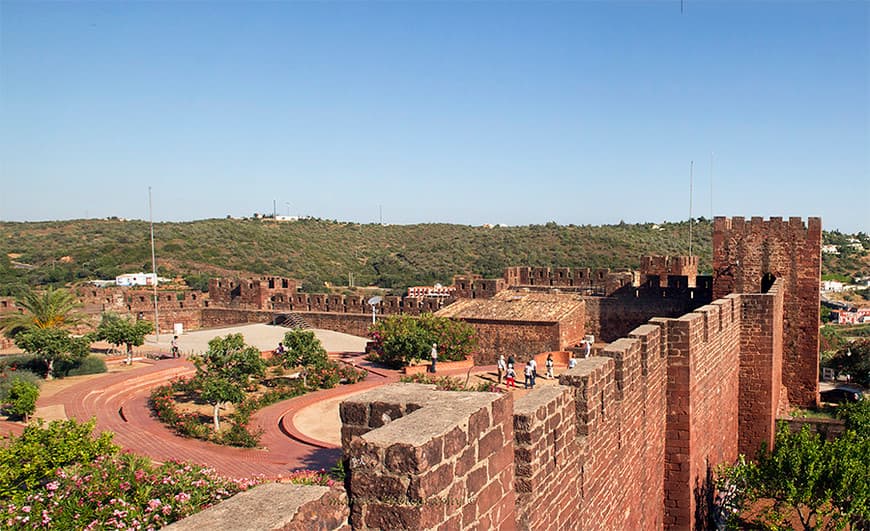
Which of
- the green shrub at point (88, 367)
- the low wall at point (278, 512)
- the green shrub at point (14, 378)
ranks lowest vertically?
the green shrub at point (88, 367)

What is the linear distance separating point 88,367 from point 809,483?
59.8 ft

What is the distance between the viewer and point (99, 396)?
687 inches

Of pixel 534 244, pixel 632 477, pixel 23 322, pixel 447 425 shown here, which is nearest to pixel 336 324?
pixel 23 322

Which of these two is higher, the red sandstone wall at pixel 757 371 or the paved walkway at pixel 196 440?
the red sandstone wall at pixel 757 371

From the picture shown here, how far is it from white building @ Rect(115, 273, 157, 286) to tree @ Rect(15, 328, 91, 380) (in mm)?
25264

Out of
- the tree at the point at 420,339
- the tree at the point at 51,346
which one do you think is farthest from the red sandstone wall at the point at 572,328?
the tree at the point at 51,346

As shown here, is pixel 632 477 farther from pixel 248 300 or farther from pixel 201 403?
pixel 248 300

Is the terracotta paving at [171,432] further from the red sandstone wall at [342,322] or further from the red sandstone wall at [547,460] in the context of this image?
the red sandstone wall at [547,460]

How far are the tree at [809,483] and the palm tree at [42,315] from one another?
1966cm

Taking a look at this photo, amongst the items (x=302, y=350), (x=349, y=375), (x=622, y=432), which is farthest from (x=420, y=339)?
(x=622, y=432)

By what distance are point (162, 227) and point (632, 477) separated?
6806 centimetres

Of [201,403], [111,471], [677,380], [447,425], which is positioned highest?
[447,425]

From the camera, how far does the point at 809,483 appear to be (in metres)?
9.77

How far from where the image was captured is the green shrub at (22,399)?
1396 cm
